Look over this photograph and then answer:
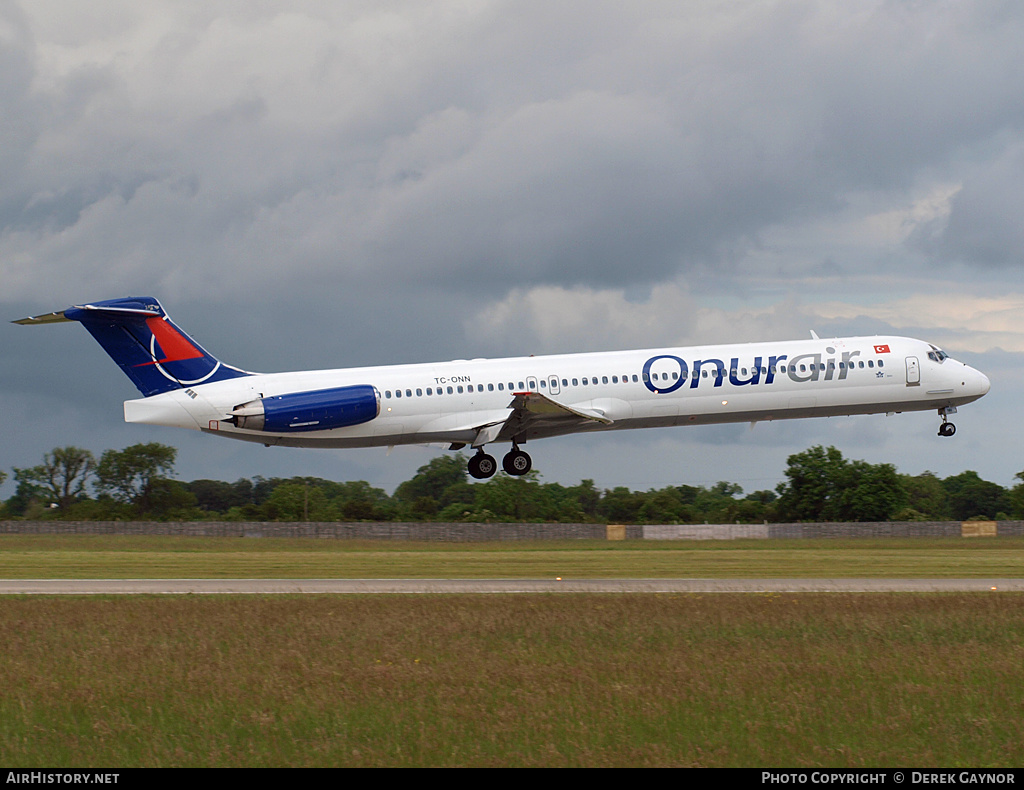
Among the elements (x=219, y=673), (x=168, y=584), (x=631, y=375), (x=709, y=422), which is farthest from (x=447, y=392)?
(x=219, y=673)

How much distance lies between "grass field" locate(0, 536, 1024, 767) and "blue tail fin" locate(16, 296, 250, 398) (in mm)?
14934

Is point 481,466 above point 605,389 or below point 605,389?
below

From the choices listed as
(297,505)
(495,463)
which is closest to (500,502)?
(297,505)

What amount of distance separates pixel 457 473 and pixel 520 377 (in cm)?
8437

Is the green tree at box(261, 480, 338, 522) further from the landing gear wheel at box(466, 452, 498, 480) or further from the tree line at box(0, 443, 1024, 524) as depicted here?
the landing gear wheel at box(466, 452, 498, 480)

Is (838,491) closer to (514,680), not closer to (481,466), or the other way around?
(481,466)

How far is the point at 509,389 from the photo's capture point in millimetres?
39906

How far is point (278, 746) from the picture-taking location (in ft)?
39.0

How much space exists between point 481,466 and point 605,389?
17.4ft

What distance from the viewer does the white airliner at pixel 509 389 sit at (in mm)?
37906

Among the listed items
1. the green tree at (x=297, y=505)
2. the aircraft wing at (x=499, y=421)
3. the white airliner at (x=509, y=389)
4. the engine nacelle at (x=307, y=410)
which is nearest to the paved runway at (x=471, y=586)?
the engine nacelle at (x=307, y=410)

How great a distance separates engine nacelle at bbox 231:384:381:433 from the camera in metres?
→ 37.5

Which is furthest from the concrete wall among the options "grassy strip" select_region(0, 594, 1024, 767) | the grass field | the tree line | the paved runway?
"grassy strip" select_region(0, 594, 1024, 767)

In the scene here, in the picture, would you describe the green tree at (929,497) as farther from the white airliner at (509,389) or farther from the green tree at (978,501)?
the white airliner at (509,389)
